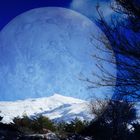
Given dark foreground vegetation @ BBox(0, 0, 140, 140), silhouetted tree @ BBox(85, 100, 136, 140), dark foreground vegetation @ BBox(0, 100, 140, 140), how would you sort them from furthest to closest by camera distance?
silhouetted tree @ BBox(85, 100, 136, 140)
dark foreground vegetation @ BBox(0, 100, 140, 140)
dark foreground vegetation @ BBox(0, 0, 140, 140)

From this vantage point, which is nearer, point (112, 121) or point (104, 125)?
point (104, 125)

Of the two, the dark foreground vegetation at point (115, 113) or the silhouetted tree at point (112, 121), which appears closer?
the dark foreground vegetation at point (115, 113)

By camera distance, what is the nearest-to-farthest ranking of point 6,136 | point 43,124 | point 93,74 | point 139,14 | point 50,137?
point 139,14 < point 93,74 < point 6,136 < point 50,137 < point 43,124

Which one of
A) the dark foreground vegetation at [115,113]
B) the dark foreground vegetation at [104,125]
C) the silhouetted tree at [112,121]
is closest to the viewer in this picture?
the dark foreground vegetation at [115,113]

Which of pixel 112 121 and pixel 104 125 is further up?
pixel 112 121

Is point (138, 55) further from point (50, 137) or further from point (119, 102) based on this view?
point (119, 102)

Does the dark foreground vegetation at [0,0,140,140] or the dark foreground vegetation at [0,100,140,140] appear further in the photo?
the dark foreground vegetation at [0,100,140,140]

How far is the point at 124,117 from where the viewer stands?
98.2 feet

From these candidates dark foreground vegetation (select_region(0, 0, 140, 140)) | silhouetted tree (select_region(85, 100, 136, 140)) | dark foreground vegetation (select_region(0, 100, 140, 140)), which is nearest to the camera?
dark foreground vegetation (select_region(0, 0, 140, 140))

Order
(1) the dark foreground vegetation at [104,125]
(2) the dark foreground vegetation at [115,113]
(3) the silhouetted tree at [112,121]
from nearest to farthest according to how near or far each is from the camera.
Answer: (2) the dark foreground vegetation at [115,113], (1) the dark foreground vegetation at [104,125], (3) the silhouetted tree at [112,121]

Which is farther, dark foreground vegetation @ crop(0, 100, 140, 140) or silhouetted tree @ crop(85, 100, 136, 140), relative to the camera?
silhouetted tree @ crop(85, 100, 136, 140)

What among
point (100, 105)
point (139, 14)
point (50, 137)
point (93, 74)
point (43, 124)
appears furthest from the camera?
point (100, 105)

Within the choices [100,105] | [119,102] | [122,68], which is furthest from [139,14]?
[100,105]

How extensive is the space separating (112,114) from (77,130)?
274 cm
